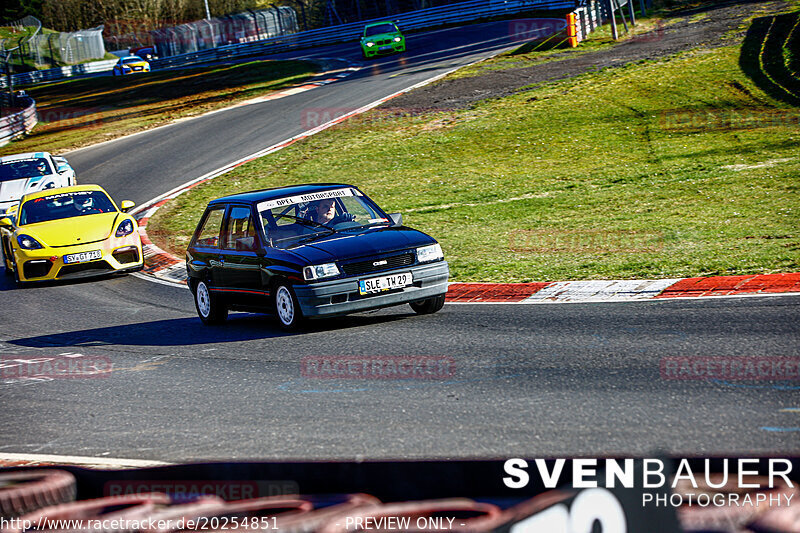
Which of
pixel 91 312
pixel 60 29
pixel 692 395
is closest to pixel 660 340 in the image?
pixel 692 395

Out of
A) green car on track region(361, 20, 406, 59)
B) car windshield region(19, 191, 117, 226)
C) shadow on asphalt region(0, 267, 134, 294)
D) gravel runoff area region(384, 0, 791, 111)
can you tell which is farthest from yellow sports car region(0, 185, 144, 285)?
green car on track region(361, 20, 406, 59)

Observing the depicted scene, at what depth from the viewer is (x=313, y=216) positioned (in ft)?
34.1

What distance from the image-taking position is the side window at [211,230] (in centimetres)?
1116

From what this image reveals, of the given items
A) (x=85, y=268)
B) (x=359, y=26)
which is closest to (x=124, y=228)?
(x=85, y=268)

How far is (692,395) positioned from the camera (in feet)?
19.0

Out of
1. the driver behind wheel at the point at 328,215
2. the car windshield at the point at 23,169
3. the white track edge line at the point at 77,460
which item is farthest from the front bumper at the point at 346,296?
the car windshield at the point at 23,169

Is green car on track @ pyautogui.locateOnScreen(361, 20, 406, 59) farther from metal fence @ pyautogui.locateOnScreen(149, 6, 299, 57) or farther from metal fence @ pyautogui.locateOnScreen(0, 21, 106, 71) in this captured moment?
metal fence @ pyautogui.locateOnScreen(0, 21, 106, 71)

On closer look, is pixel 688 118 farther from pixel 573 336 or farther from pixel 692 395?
pixel 692 395

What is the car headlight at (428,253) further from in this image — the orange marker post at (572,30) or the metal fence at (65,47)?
the metal fence at (65,47)

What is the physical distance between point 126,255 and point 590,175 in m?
Answer: 9.17

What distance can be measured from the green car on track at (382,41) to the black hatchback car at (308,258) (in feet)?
102

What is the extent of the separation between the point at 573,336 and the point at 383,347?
1726 millimetres

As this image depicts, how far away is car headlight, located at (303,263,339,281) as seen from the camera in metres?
9.12

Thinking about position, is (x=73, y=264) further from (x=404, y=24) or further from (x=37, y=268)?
(x=404, y=24)
